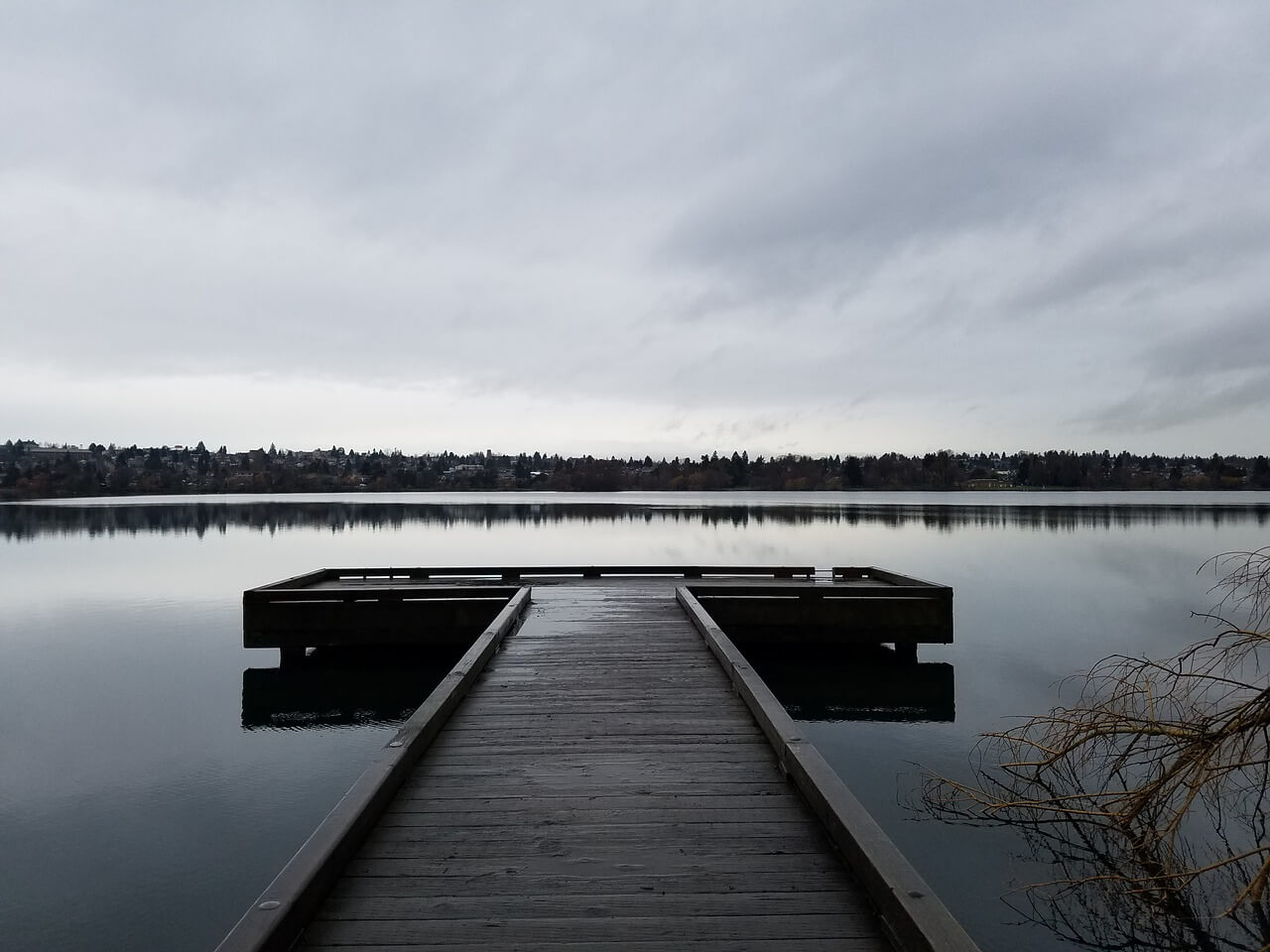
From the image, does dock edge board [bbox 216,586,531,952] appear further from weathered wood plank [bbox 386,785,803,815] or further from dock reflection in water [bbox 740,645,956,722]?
dock reflection in water [bbox 740,645,956,722]

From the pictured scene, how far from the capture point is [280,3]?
59.4 ft

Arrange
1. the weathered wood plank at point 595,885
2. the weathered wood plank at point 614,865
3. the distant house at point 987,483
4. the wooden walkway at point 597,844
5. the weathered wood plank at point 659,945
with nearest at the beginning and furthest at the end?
the weathered wood plank at point 659,945 < the wooden walkway at point 597,844 < the weathered wood plank at point 595,885 < the weathered wood plank at point 614,865 < the distant house at point 987,483

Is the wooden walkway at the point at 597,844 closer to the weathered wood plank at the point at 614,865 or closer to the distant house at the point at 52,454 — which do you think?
Result: the weathered wood plank at the point at 614,865

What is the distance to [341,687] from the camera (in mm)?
10320

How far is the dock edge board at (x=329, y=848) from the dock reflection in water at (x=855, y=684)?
18.3 feet

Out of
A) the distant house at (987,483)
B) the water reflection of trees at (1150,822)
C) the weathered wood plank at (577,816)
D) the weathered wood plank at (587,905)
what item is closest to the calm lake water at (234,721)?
the water reflection of trees at (1150,822)

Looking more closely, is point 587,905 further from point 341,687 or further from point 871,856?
point 341,687

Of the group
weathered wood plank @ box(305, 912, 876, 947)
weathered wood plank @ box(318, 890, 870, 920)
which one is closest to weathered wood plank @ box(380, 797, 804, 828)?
A: weathered wood plank @ box(318, 890, 870, 920)

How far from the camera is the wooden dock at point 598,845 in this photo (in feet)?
8.71

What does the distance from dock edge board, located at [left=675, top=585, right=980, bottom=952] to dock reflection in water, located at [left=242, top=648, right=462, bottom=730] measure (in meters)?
6.04

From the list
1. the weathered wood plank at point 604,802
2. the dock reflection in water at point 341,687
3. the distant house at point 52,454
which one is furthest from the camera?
the distant house at point 52,454

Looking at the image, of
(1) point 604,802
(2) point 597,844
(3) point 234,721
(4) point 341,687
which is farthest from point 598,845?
(4) point 341,687

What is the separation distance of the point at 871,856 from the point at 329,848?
2.14 meters

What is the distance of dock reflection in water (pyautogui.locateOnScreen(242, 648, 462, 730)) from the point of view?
9055mm
